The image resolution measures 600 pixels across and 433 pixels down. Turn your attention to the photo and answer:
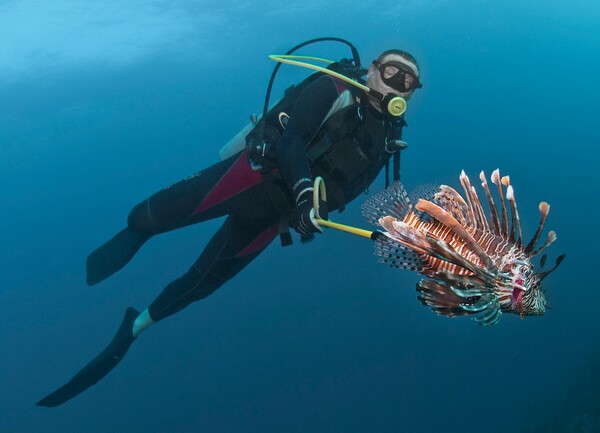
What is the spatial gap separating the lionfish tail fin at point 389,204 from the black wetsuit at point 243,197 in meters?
0.70

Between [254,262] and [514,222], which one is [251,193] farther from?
[254,262]

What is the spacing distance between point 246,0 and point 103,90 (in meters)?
14.8

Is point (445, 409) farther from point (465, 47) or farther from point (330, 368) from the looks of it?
point (465, 47)

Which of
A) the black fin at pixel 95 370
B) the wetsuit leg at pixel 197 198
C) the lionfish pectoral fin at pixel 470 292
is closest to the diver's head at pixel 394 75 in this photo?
the wetsuit leg at pixel 197 198

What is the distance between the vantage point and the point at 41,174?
3447 cm

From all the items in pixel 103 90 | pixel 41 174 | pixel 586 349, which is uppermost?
pixel 103 90

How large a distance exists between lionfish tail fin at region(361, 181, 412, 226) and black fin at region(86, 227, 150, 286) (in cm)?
346

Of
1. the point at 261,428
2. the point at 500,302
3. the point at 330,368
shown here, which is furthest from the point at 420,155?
the point at 500,302

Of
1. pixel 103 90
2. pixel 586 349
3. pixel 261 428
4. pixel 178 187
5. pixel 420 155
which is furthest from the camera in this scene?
pixel 103 90

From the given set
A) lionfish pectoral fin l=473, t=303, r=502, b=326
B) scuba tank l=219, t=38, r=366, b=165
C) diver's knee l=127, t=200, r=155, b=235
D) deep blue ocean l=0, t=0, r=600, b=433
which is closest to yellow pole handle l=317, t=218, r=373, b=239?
lionfish pectoral fin l=473, t=303, r=502, b=326

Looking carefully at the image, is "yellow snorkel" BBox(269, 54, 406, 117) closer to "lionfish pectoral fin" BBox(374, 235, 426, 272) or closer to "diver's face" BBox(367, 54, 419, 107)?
"diver's face" BBox(367, 54, 419, 107)

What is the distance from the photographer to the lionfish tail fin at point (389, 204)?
9.78ft

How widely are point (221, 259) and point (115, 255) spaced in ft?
4.45

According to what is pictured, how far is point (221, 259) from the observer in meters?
5.37
